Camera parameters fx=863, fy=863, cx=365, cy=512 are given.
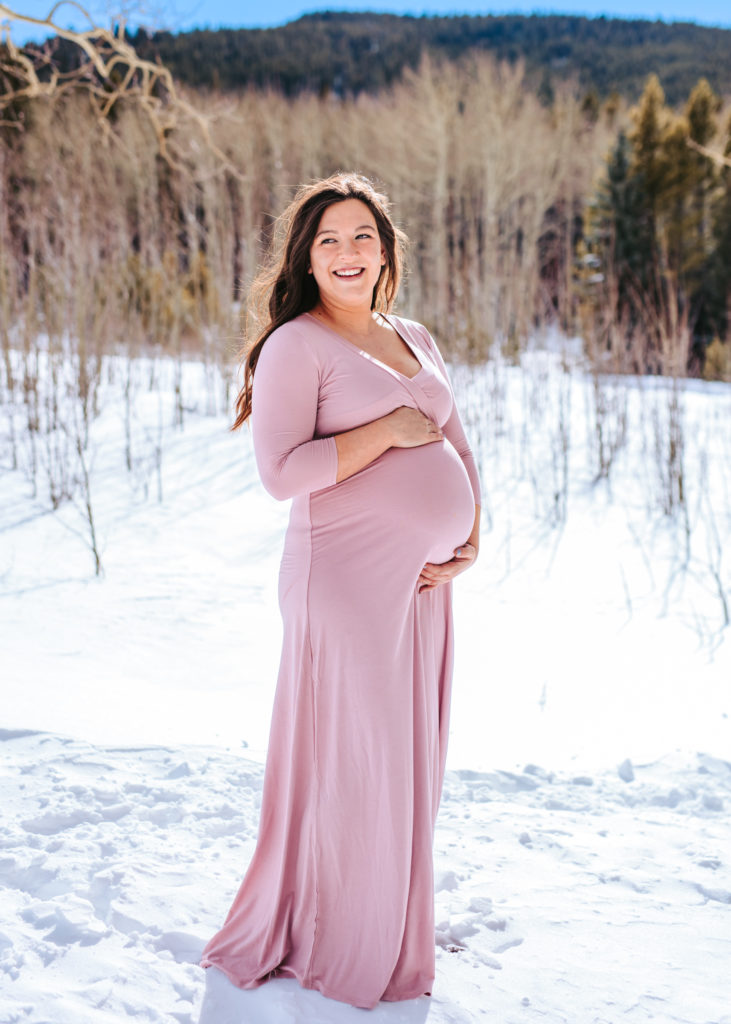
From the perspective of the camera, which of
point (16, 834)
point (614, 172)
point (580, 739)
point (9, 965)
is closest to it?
point (9, 965)

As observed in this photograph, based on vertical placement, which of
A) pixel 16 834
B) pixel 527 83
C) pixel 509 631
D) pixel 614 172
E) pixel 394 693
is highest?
pixel 527 83

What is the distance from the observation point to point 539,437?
8.45 m

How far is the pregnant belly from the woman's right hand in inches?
1.4

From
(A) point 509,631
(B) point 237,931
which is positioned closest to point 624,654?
(A) point 509,631

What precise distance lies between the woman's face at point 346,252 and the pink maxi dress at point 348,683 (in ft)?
0.34

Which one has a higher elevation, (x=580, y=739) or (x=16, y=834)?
(x=16, y=834)

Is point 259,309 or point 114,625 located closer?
point 259,309

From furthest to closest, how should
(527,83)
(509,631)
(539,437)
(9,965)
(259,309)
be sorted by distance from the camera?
(527,83), (539,437), (509,631), (259,309), (9,965)

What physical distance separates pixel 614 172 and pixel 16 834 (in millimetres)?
27480

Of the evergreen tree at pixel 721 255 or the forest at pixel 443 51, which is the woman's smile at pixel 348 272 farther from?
the forest at pixel 443 51

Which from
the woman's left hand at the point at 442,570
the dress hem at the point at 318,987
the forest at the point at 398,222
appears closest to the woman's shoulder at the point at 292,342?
the forest at the point at 398,222

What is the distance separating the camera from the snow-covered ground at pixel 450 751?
2061 millimetres

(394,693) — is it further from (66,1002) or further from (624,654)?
(624,654)

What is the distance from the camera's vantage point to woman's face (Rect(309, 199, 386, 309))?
1911mm
